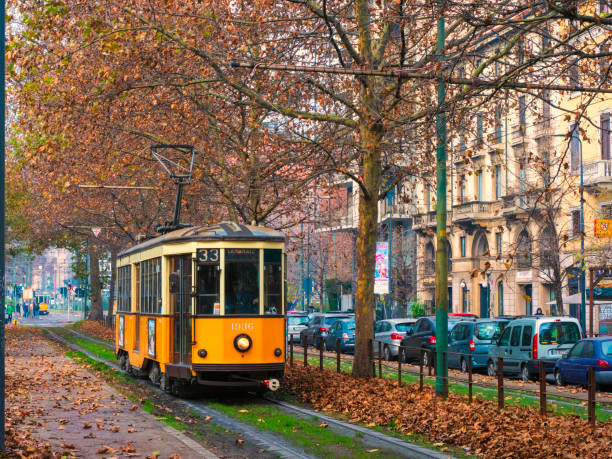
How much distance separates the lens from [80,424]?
14227 millimetres

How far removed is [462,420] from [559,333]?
13377 millimetres

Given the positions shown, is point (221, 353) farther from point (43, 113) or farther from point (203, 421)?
point (43, 113)

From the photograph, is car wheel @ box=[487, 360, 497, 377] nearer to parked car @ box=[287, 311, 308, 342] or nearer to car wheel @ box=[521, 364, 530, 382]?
car wheel @ box=[521, 364, 530, 382]

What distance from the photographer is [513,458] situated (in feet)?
37.1

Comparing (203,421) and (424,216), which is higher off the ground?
(424,216)

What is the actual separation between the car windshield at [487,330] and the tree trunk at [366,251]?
1027 cm

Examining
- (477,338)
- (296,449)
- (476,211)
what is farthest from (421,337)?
(476,211)

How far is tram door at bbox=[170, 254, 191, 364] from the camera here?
18.5 meters

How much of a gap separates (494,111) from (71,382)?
1070cm

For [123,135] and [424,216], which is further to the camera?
[424,216]

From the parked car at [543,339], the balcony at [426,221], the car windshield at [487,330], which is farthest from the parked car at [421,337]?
the balcony at [426,221]

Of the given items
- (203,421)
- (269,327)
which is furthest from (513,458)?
(269,327)

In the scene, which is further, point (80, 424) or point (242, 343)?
point (242, 343)

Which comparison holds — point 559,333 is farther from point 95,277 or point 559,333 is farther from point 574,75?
point 95,277
